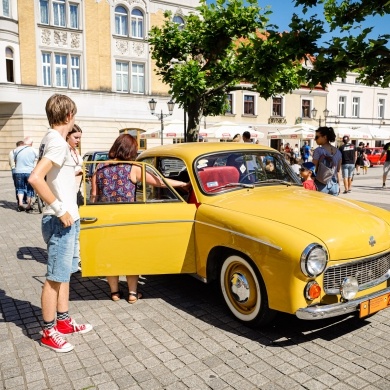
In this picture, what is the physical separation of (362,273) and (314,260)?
0.63m

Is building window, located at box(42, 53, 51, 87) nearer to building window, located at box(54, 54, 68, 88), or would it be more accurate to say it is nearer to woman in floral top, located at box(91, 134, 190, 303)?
building window, located at box(54, 54, 68, 88)

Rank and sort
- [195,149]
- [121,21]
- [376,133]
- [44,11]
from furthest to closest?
1. [121,21]
2. [376,133]
3. [44,11]
4. [195,149]

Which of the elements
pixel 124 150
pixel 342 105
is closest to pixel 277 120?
pixel 342 105

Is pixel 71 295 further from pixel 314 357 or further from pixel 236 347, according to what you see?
pixel 314 357

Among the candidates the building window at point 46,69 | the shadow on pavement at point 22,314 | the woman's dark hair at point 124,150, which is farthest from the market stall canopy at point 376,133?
the shadow on pavement at point 22,314

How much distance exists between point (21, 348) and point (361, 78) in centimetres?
717

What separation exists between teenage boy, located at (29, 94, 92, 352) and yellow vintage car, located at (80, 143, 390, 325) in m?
0.69

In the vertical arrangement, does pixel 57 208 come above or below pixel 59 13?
below

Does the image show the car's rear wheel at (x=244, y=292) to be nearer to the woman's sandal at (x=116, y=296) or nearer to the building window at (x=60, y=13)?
the woman's sandal at (x=116, y=296)

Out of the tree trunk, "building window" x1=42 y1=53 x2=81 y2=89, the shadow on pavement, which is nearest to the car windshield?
the shadow on pavement

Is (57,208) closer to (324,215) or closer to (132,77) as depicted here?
(324,215)

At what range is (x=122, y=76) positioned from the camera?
2845cm

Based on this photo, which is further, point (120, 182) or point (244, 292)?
point (120, 182)

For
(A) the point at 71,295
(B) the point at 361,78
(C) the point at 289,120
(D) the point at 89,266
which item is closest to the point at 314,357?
(D) the point at 89,266
